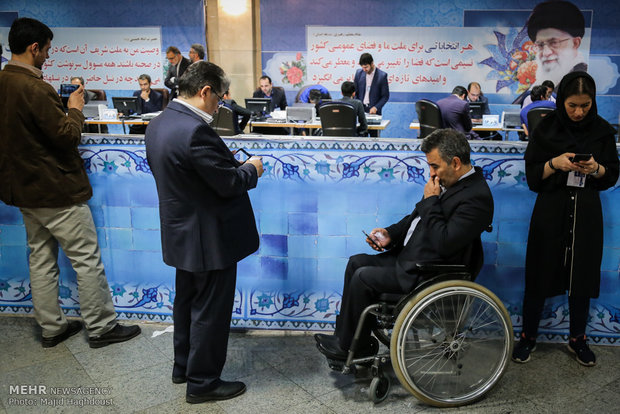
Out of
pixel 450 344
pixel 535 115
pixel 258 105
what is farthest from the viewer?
pixel 258 105

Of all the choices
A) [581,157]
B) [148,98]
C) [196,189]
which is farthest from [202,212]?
[148,98]

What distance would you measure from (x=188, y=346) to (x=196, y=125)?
102cm

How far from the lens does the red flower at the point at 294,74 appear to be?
934 cm

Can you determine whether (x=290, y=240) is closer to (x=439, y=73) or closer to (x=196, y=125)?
(x=196, y=125)

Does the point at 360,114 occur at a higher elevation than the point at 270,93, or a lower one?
lower

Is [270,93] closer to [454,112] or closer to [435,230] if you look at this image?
[454,112]

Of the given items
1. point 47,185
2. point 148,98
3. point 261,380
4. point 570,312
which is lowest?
point 261,380

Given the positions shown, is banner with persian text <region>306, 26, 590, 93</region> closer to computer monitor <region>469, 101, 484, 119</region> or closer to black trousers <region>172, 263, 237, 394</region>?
computer monitor <region>469, 101, 484, 119</region>

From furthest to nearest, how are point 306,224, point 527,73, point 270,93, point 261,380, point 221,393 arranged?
1. point 527,73
2. point 270,93
3. point 306,224
4. point 261,380
5. point 221,393

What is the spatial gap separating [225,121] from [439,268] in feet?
11.1

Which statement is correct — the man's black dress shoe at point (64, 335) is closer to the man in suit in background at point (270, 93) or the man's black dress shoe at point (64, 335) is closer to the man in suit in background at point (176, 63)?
the man in suit in background at point (176, 63)

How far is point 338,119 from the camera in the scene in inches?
224

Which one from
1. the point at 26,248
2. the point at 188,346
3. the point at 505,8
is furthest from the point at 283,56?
the point at 188,346

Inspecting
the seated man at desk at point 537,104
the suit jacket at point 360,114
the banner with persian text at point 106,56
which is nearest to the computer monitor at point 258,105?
the suit jacket at point 360,114
